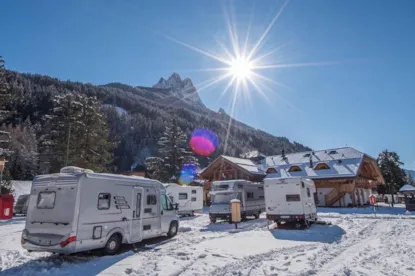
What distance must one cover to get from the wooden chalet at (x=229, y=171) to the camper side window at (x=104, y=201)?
3192cm

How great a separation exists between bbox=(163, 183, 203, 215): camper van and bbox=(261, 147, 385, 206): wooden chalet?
16.4 m

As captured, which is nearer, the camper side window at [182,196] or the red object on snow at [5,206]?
the red object on snow at [5,206]

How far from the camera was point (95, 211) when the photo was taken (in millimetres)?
9164

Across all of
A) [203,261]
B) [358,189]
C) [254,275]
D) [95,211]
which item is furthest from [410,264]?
[358,189]

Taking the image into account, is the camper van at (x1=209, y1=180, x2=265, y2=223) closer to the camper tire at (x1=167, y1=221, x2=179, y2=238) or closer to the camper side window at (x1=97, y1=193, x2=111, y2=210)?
the camper tire at (x1=167, y1=221, x2=179, y2=238)

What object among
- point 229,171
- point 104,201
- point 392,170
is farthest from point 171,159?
point 392,170

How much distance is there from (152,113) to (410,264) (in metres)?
115

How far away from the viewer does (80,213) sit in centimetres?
863

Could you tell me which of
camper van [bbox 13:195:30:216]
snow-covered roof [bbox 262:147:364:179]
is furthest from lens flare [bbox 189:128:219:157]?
camper van [bbox 13:195:30:216]

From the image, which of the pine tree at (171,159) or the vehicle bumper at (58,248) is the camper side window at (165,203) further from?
the pine tree at (171,159)

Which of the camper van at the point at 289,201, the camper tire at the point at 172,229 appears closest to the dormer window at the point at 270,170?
the camper van at the point at 289,201

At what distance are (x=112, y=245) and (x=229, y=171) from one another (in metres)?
33.3

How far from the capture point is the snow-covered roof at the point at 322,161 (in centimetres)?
3553

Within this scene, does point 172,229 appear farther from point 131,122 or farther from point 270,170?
point 131,122
